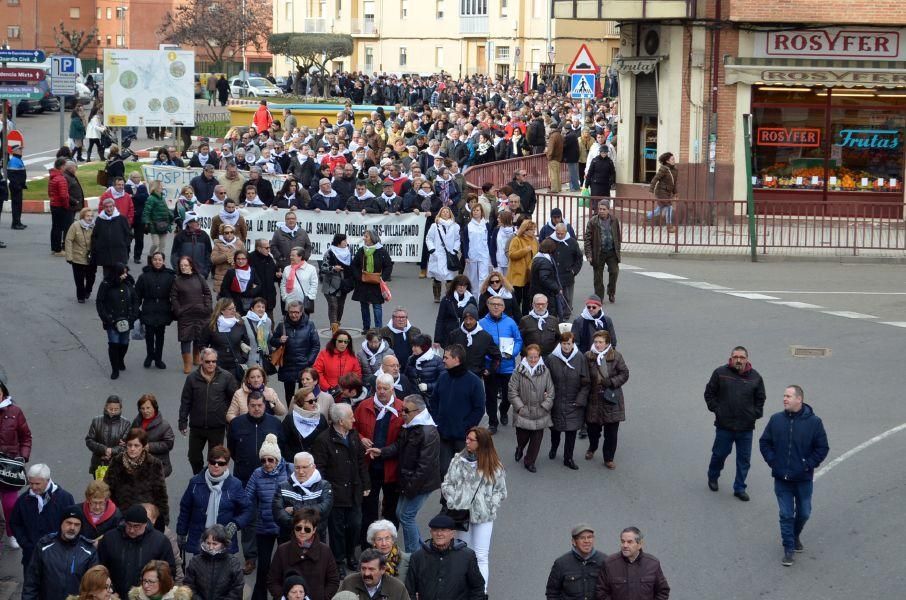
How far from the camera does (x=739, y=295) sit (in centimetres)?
2264

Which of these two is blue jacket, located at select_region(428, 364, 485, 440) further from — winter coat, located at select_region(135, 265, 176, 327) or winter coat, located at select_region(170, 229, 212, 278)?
winter coat, located at select_region(170, 229, 212, 278)

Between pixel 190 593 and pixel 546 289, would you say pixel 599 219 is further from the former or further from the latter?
pixel 190 593

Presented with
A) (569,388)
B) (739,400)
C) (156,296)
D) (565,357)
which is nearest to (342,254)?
(156,296)

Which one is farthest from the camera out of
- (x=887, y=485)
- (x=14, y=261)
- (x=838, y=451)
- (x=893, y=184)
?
(x=893, y=184)

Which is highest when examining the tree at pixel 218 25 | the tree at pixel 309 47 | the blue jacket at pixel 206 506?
the tree at pixel 218 25

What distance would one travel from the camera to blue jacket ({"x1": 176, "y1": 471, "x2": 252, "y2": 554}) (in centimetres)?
1074

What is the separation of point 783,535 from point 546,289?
6536 mm

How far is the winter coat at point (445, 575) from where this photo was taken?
9398mm

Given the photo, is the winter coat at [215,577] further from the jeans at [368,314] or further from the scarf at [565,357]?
the jeans at [368,314]

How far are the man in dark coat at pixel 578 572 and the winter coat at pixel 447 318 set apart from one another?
6140 millimetres

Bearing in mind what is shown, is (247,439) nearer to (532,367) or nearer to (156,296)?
(532,367)

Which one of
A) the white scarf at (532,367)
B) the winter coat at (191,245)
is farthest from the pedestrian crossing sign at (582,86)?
the white scarf at (532,367)

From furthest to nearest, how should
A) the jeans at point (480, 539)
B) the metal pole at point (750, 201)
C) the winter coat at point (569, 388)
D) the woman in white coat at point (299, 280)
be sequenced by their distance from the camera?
the metal pole at point (750, 201) → the woman in white coat at point (299, 280) → the winter coat at point (569, 388) → the jeans at point (480, 539)

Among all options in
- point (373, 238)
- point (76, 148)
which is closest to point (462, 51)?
point (76, 148)
